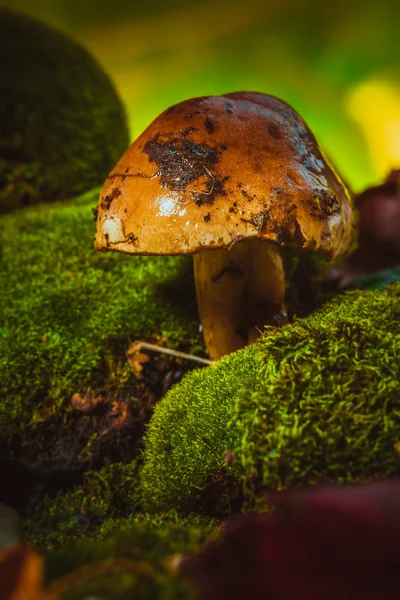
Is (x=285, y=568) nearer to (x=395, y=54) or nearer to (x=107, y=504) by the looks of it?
(x=107, y=504)

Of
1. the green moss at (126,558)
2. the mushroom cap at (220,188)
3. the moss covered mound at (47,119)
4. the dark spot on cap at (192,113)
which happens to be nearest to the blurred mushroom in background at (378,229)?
the moss covered mound at (47,119)

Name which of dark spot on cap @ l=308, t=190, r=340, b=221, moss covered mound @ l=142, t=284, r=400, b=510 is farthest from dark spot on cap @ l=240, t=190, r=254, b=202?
moss covered mound @ l=142, t=284, r=400, b=510

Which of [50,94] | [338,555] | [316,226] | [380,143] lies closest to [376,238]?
[380,143]

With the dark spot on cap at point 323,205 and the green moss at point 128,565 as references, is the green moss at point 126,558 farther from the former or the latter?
the dark spot on cap at point 323,205

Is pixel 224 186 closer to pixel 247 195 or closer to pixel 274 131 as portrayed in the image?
pixel 247 195

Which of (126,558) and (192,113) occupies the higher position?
(192,113)

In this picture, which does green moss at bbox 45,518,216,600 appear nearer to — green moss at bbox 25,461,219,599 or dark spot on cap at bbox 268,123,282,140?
green moss at bbox 25,461,219,599

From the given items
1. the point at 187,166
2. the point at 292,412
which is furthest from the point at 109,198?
the point at 292,412
